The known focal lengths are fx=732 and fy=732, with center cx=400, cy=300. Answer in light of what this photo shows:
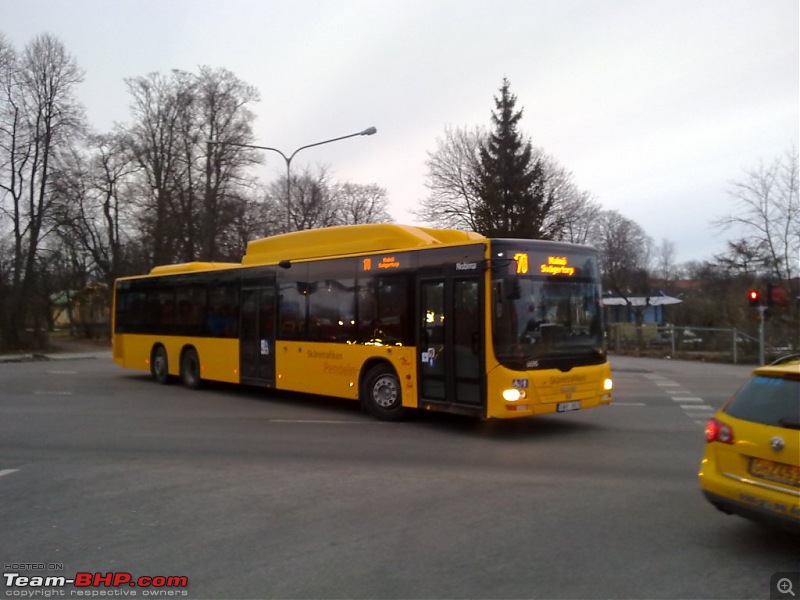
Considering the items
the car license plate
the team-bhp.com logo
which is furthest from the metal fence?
the team-bhp.com logo

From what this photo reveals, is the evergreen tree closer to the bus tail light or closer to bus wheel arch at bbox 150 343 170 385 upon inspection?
bus wheel arch at bbox 150 343 170 385

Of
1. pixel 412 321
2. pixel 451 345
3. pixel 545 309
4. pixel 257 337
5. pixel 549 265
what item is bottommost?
pixel 451 345

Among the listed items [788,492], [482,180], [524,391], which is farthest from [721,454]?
[482,180]

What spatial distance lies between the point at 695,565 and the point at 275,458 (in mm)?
5479

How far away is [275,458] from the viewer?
30.3ft

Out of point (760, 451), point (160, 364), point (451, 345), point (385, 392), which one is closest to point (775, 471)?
point (760, 451)

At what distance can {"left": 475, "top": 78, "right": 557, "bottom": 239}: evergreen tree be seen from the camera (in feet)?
127

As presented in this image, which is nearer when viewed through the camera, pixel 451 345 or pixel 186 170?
pixel 451 345

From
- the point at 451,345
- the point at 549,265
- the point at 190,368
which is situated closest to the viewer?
the point at 549,265

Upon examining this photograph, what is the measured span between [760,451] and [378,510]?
10.7 ft

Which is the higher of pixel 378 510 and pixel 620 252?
pixel 620 252

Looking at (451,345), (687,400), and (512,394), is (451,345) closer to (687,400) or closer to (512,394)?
(512,394)

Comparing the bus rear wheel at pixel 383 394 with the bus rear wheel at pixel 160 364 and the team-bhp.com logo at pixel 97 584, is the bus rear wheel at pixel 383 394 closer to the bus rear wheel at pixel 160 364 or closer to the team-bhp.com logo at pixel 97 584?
the team-bhp.com logo at pixel 97 584

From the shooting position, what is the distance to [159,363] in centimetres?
1916
